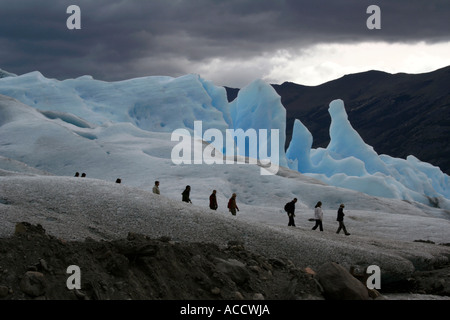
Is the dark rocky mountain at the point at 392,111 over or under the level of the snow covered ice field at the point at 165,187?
over

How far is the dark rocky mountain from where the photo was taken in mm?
127562

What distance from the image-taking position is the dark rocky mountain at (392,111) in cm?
12756

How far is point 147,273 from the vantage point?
962cm

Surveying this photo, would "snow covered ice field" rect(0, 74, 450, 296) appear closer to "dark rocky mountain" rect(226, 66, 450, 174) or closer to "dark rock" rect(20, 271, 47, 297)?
"dark rock" rect(20, 271, 47, 297)

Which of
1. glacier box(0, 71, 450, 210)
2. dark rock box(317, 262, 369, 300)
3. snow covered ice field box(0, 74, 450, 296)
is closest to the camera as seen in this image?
dark rock box(317, 262, 369, 300)

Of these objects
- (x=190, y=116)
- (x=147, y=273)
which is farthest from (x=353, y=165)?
(x=147, y=273)

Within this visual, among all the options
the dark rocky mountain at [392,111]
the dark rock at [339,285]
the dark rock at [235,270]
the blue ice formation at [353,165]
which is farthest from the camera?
the dark rocky mountain at [392,111]

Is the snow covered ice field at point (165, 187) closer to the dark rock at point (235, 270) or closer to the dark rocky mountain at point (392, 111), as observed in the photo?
the dark rock at point (235, 270)

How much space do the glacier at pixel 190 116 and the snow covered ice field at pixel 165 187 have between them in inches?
6.0

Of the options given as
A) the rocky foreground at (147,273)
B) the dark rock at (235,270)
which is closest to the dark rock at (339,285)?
the rocky foreground at (147,273)

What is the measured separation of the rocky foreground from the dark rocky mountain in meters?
113

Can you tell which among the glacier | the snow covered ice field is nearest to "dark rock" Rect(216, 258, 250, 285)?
the snow covered ice field
